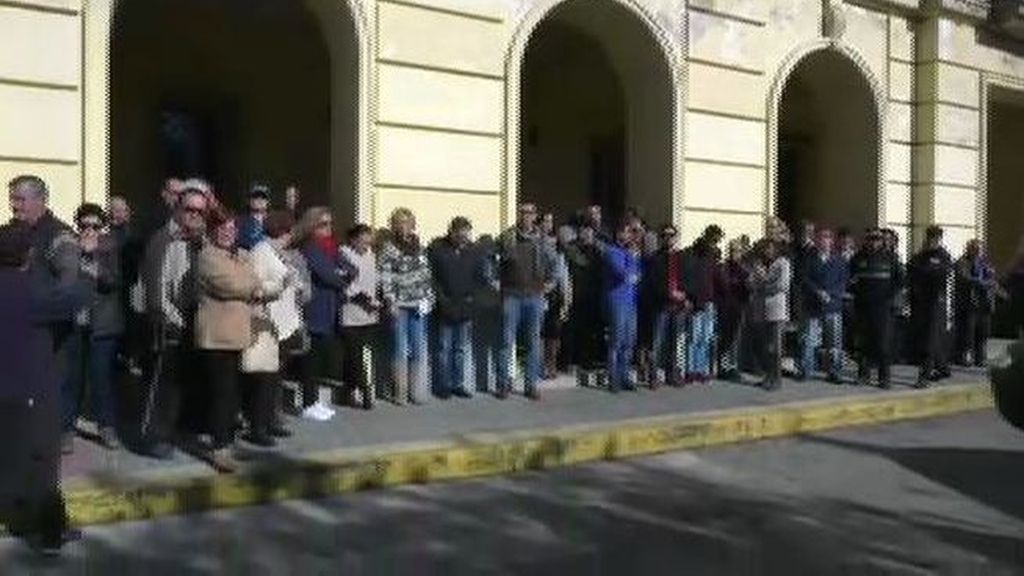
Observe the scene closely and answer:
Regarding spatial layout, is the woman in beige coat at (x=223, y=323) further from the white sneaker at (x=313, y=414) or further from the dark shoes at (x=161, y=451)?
the white sneaker at (x=313, y=414)

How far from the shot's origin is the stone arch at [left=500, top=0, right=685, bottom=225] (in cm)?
1277

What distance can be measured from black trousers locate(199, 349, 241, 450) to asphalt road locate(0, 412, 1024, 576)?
626 mm

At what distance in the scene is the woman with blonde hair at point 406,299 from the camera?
10.9 metres

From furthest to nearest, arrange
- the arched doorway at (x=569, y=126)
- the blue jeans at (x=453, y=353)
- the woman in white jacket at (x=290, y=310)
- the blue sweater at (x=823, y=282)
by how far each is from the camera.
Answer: the arched doorway at (x=569, y=126) → the blue sweater at (x=823, y=282) → the blue jeans at (x=453, y=353) → the woman in white jacket at (x=290, y=310)

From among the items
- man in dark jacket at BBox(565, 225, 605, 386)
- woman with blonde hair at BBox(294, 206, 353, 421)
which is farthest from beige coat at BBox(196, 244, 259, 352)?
man in dark jacket at BBox(565, 225, 605, 386)

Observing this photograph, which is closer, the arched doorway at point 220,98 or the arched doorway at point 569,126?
the arched doorway at point 220,98

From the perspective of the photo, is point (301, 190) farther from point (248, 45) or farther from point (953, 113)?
point (953, 113)

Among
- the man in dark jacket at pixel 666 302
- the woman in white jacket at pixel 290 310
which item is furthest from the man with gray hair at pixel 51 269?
the man in dark jacket at pixel 666 302

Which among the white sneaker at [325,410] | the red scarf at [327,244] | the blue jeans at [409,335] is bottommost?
the white sneaker at [325,410]

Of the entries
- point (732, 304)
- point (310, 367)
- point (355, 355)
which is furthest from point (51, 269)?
point (732, 304)

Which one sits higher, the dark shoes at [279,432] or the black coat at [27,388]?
the black coat at [27,388]

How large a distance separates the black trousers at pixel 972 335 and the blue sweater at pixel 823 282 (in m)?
2.62

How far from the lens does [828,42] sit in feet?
53.2

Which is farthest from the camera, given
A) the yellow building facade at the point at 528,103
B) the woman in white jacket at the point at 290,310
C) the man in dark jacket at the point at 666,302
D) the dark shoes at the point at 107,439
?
the man in dark jacket at the point at 666,302
